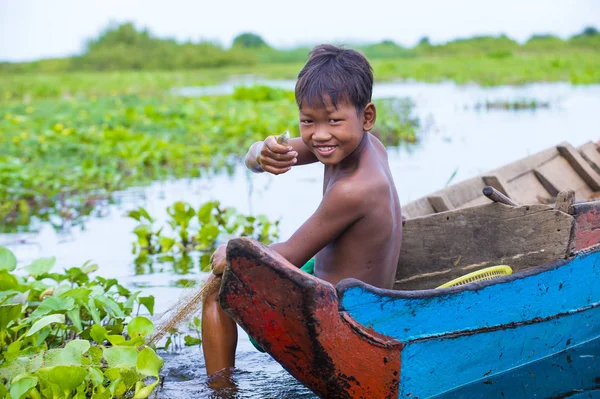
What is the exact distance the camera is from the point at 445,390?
2803 millimetres

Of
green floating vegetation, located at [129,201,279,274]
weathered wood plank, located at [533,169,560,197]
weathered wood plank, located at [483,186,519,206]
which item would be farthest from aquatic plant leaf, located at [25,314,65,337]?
weathered wood plank, located at [533,169,560,197]

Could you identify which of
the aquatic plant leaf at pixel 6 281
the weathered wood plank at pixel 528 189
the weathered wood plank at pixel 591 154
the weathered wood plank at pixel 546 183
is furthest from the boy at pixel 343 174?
the weathered wood plank at pixel 591 154

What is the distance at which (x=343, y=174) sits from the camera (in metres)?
2.74

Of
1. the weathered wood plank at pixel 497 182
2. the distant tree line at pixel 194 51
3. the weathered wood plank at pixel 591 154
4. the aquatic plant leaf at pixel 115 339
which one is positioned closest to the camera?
the aquatic plant leaf at pixel 115 339

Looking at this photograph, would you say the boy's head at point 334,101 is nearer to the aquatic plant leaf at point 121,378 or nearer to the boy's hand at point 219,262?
the boy's hand at point 219,262

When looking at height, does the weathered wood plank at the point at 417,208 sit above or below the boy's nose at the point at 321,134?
below

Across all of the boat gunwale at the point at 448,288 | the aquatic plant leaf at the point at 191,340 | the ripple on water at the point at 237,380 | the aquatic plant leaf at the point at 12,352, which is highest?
the boat gunwale at the point at 448,288

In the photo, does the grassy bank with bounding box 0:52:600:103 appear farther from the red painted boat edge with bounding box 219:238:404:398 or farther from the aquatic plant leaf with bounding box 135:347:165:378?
the red painted boat edge with bounding box 219:238:404:398

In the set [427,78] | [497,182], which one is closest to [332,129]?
[497,182]

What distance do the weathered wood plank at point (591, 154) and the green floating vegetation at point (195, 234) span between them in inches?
81.1

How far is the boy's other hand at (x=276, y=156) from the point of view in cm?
271

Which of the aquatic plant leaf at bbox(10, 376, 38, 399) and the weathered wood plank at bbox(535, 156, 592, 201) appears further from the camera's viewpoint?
the weathered wood plank at bbox(535, 156, 592, 201)

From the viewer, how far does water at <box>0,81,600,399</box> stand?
3324mm

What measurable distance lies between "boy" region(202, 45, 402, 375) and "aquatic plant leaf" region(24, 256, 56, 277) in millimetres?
1092
